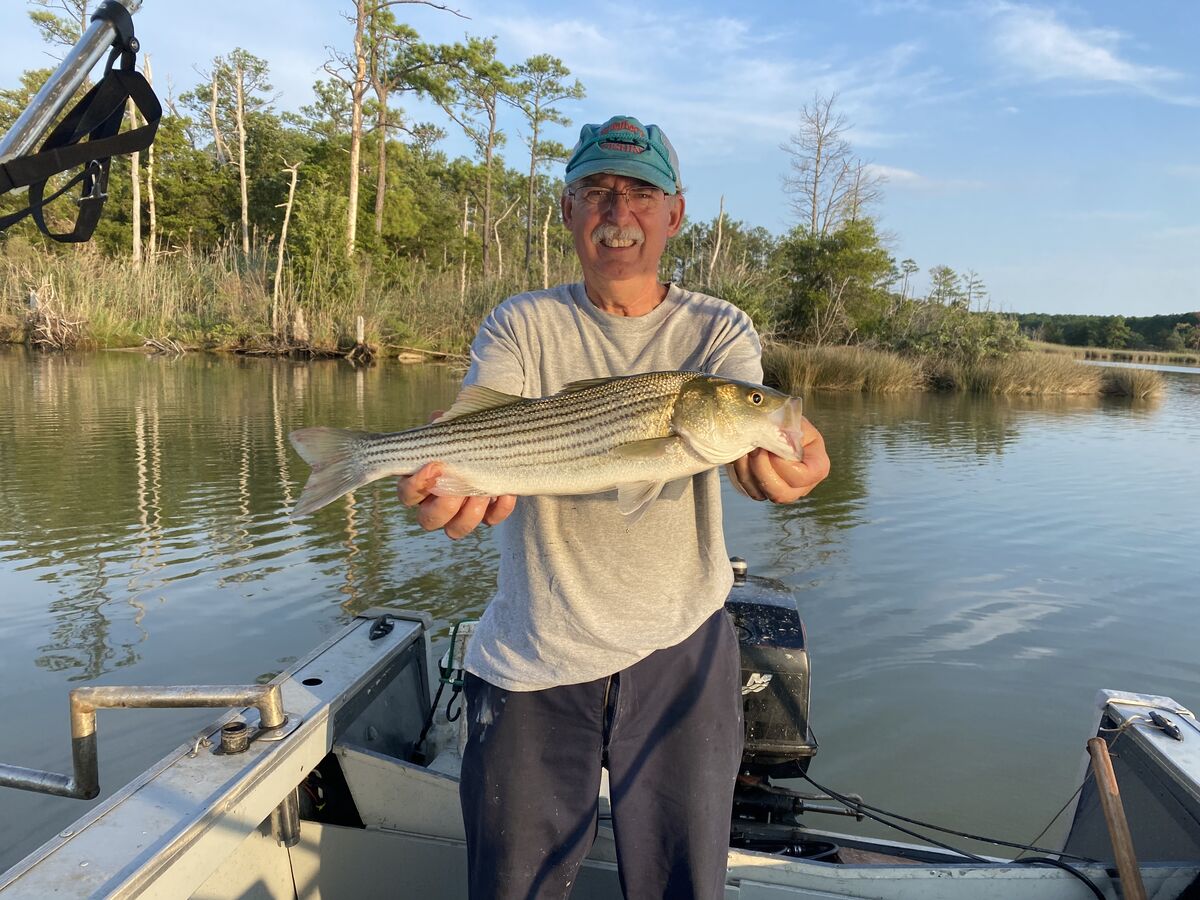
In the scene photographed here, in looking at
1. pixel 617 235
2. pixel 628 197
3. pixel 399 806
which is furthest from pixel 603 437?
pixel 399 806

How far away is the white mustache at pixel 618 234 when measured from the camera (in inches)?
100

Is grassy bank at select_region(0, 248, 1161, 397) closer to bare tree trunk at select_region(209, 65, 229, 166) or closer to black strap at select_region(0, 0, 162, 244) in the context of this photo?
bare tree trunk at select_region(209, 65, 229, 166)

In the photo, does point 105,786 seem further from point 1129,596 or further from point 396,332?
point 396,332

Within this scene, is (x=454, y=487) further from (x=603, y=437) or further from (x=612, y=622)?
(x=612, y=622)

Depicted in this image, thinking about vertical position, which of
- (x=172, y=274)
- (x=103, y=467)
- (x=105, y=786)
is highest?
(x=172, y=274)

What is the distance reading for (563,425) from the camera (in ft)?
8.46

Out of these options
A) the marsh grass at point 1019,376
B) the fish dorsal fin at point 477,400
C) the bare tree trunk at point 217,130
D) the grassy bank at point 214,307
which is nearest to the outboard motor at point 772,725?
the fish dorsal fin at point 477,400

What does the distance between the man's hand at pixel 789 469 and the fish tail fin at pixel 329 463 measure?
1.35 meters

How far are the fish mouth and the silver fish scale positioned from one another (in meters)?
0.30

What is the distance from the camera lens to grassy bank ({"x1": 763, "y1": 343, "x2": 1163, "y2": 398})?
29.3m

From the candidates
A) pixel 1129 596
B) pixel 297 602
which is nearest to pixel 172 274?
pixel 297 602

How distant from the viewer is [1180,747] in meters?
2.82

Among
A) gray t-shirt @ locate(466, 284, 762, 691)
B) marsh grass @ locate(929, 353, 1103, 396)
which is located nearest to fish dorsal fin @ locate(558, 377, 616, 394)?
gray t-shirt @ locate(466, 284, 762, 691)

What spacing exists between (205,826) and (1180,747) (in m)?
3.33
